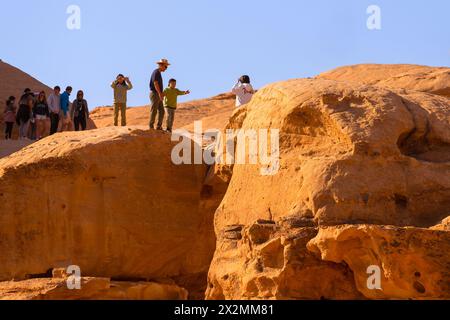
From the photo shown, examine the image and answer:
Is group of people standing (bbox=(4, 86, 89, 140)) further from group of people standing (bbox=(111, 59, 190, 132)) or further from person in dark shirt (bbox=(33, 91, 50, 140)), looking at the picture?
group of people standing (bbox=(111, 59, 190, 132))

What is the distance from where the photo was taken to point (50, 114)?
19.7 m

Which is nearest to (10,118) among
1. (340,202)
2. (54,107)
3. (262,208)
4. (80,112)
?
(54,107)

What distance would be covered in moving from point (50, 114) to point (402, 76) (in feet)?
21.4

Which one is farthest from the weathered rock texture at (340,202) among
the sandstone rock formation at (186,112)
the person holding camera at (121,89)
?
the sandstone rock formation at (186,112)

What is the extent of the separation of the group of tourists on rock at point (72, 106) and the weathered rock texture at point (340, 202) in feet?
9.87

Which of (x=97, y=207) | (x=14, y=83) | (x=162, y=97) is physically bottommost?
(x=97, y=207)

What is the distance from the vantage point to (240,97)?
1560cm

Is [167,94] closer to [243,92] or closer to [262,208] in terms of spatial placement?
[243,92]

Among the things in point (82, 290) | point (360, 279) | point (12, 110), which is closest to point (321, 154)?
point (360, 279)

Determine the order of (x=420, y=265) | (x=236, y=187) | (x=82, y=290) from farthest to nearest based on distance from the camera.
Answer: (x=236, y=187) → (x=82, y=290) → (x=420, y=265)

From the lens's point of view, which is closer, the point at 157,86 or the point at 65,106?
the point at 157,86

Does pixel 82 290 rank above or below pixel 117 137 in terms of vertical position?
below

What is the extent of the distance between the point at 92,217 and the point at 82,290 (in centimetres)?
341

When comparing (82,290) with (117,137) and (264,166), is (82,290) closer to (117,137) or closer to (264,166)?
(264,166)
